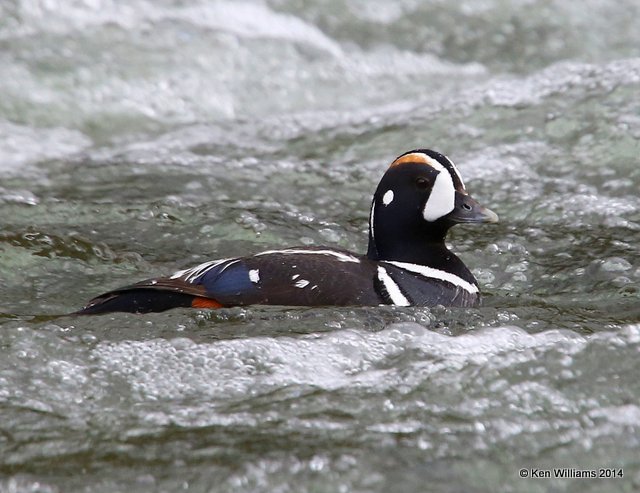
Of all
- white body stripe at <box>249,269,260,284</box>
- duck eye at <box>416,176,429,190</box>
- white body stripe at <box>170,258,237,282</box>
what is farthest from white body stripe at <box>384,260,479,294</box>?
white body stripe at <box>170,258,237,282</box>

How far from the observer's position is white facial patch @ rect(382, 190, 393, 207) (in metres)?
5.92

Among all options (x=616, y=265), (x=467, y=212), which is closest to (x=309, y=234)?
(x=467, y=212)

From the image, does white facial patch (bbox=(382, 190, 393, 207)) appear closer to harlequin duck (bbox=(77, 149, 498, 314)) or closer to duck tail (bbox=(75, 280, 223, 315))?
harlequin duck (bbox=(77, 149, 498, 314))

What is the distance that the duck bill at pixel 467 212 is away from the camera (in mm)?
5809

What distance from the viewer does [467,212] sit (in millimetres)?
Answer: 5824

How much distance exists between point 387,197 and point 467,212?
394 millimetres

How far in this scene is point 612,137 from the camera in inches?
326

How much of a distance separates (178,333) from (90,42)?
5.58 m

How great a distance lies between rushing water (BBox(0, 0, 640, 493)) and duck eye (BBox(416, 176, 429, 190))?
2.00 feet

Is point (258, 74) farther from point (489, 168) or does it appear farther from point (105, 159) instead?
point (489, 168)

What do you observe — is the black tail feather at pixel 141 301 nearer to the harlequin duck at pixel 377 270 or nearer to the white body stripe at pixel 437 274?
the harlequin duck at pixel 377 270

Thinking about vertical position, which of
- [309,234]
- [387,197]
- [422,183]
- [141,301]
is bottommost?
[309,234]

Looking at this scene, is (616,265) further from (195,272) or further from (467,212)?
(195,272)

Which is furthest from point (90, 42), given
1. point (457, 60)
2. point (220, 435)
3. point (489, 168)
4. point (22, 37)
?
point (220, 435)
